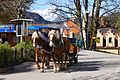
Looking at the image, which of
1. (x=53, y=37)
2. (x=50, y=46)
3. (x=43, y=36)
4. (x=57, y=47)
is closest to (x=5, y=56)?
(x=43, y=36)

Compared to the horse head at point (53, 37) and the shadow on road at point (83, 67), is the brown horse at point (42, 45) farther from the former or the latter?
the shadow on road at point (83, 67)

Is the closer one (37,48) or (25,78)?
(25,78)

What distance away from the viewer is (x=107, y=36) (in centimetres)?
10488

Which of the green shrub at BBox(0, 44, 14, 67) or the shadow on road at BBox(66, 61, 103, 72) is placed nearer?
the shadow on road at BBox(66, 61, 103, 72)

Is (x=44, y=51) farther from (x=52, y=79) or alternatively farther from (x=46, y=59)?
(x=52, y=79)

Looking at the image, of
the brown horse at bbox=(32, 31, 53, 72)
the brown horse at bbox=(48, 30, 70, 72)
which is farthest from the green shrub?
the brown horse at bbox=(48, 30, 70, 72)

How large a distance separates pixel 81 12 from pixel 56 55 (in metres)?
36.2

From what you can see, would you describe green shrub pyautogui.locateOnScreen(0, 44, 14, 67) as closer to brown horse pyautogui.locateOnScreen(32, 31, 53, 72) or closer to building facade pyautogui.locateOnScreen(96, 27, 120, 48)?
brown horse pyautogui.locateOnScreen(32, 31, 53, 72)

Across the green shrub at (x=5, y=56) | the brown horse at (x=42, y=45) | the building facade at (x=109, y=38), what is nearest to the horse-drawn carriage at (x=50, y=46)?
the brown horse at (x=42, y=45)

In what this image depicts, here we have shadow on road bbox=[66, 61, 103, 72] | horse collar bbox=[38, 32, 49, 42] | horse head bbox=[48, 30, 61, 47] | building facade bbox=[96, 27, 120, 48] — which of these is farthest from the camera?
building facade bbox=[96, 27, 120, 48]

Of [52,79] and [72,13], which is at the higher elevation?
[72,13]

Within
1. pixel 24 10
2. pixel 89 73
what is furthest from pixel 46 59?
pixel 24 10

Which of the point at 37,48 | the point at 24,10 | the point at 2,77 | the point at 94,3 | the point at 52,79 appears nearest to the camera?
the point at 52,79

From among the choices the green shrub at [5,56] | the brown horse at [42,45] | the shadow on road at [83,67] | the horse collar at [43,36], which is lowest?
the shadow on road at [83,67]
